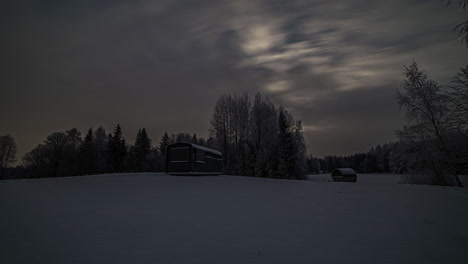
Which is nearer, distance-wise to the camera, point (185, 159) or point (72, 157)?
point (185, 159)

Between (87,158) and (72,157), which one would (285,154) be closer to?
(87,158)


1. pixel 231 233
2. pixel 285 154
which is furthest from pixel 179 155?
pixel 285 154

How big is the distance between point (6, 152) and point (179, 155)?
113 feet

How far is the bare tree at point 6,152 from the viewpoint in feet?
104

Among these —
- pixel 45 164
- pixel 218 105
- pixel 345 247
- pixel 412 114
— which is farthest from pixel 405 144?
pixel 45 164

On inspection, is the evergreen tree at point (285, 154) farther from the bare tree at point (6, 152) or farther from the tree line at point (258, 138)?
the bare tree at point (6, 152)

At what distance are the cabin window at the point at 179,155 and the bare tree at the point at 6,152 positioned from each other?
32751 millimetres

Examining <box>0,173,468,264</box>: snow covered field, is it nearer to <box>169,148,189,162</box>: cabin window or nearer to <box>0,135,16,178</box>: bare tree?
<box>169,148,189,162</box>: cabin window

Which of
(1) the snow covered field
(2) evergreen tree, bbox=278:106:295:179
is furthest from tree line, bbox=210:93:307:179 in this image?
(1) the snow covered field

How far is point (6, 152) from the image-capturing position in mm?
32625

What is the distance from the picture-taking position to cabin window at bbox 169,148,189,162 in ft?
53.1

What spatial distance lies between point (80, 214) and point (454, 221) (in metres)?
8.43

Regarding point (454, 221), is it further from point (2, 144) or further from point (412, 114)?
point (2, 144)

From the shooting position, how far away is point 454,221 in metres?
4.66
